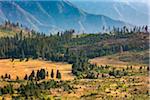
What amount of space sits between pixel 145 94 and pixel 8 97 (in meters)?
40.5

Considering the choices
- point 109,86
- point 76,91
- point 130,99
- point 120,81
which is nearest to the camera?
Answer: point 130,99

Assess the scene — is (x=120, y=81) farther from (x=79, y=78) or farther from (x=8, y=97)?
(x=8, y=97)

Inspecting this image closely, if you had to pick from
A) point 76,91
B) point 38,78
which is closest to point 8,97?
point 76,91

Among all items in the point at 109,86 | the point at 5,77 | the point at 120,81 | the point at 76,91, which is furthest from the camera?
the point at 5,77

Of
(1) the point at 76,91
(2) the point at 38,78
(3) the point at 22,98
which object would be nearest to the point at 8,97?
(3) the point at 22,98

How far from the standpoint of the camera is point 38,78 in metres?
178

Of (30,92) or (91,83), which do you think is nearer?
(30,92)

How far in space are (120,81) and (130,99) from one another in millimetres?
44513

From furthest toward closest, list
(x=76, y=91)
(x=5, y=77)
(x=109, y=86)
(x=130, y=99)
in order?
(x=5, y=77)
(x=109, y=86)
(x=76, y=91)
(x=130, y=99)

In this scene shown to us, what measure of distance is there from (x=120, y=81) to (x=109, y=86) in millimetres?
16423

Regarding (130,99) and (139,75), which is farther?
(139,75)

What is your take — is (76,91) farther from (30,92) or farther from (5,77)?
(5,77)

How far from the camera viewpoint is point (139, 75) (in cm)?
19112

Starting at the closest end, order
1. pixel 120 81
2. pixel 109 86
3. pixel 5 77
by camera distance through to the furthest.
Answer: pixel 109 86, pixel 120 81, pixel 5 77
